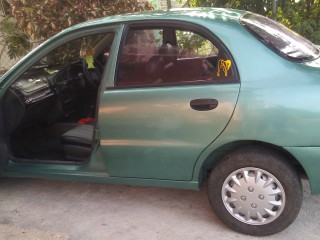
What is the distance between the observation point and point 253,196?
2678mm

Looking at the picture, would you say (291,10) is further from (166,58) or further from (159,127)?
(159,127)

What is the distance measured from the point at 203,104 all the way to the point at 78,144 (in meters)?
1.30

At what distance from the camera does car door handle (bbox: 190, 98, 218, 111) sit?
8.45 feet

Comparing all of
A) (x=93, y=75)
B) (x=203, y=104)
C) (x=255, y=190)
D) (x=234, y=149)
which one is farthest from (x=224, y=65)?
(x=93, y=75)

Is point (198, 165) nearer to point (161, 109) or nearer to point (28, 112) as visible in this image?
point (161, 109)

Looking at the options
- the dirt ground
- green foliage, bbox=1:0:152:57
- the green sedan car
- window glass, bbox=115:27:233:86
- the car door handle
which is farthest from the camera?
green foliage, bbox=1:0:152:57

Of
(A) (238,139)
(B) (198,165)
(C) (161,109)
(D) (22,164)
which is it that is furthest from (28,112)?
(A) (238,139)

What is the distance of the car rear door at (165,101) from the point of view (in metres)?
2.60

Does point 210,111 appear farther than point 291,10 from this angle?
No

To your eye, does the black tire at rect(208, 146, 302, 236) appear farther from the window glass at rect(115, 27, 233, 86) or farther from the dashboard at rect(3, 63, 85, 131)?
the dashboard at rect(3, 63, 85, 131)

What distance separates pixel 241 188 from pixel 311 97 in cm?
80

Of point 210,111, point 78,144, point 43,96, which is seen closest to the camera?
point 210,111

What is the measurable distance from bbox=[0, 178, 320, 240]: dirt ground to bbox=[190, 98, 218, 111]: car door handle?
3.22 feet

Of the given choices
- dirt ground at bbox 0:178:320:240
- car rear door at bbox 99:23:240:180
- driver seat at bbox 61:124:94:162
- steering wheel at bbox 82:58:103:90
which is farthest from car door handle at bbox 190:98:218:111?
steering wheel at bbox 82:58:103:90
